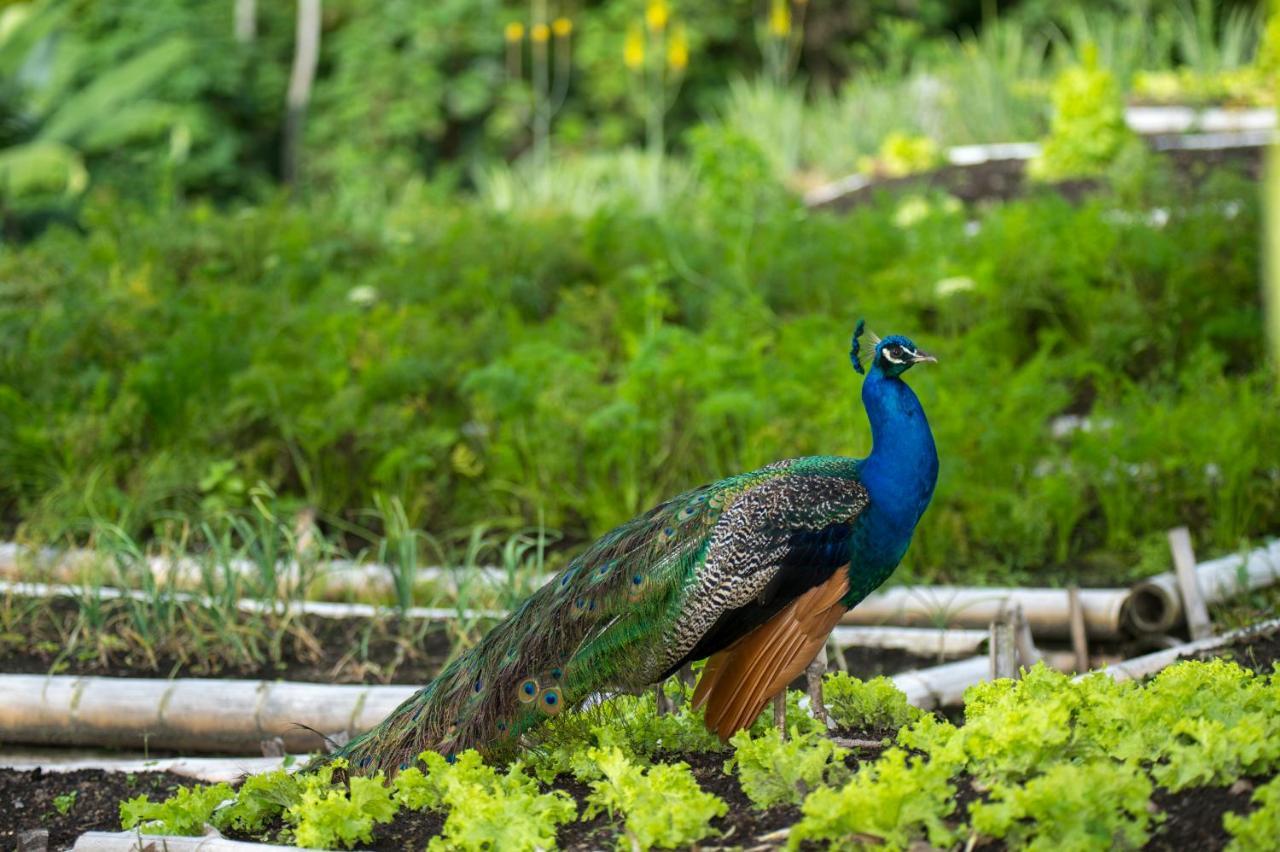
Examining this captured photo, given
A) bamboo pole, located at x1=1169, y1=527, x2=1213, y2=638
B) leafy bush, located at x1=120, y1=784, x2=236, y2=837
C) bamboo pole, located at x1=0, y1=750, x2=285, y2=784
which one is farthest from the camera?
bamboo pole, located at x1=1169, y1=527, x2=1213, y2=638

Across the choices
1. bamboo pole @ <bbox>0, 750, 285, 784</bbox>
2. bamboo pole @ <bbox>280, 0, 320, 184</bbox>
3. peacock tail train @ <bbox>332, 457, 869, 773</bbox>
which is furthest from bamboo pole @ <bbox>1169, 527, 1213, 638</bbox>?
bamboo pole @ <bbox>280, 0, 320, 184</bbox>

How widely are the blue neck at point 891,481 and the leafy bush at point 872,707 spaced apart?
340mm

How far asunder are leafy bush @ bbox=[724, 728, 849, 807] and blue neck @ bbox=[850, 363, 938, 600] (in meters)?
0.49

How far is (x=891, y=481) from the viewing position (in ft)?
13.1

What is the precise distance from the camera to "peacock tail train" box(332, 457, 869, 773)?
12.8 ft

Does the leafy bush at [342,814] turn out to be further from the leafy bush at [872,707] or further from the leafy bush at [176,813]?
the leafy bush at [872,707]

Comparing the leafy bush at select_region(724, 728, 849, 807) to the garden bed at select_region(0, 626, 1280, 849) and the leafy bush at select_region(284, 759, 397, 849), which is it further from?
the leafy bush at select_region(284, 759, 397, 849)

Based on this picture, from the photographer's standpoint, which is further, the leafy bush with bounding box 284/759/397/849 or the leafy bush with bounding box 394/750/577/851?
the leafy bush with bounding box 284/759/397/849

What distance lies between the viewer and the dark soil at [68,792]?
4.49 metres

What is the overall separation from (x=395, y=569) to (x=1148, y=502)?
3.00 m

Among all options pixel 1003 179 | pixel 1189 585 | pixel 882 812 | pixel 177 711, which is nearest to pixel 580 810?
pixel 882 812

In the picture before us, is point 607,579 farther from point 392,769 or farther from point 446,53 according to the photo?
point 446,53

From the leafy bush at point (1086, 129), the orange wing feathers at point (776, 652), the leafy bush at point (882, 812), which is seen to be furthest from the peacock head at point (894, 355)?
the leafy bush at point (1086, 129)

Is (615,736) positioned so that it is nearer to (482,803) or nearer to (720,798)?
(720,798)
